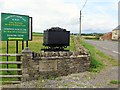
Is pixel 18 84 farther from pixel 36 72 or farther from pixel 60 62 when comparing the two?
pixel 60 62

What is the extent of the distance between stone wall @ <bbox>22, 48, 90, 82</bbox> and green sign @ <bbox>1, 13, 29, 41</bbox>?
129 cm

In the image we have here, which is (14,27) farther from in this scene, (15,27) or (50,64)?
(50,64)

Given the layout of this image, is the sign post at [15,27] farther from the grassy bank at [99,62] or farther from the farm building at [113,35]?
the farm building at [113,35]

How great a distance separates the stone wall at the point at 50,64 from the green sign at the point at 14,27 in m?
1.29

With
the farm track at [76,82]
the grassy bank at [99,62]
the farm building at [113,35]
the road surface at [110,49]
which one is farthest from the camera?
the farm building at [113,35]

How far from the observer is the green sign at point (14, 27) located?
11352 mm

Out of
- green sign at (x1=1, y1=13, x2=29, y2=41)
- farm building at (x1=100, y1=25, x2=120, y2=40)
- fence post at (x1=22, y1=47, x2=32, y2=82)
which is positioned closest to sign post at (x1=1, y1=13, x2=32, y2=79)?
green sign at (x1=1, y1=13, x2=29, y2=41)

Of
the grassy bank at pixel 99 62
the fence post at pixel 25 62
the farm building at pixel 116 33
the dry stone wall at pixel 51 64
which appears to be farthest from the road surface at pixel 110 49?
the farm building at pixel 116 33

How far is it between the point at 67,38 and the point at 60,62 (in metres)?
4.51

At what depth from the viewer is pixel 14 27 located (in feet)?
37.7

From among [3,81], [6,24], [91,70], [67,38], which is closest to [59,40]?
[67,38]

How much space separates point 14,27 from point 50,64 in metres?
2.13

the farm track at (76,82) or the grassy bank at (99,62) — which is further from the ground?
the grassy bank at (99,62)

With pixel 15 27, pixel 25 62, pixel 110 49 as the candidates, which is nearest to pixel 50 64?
pixel 25 62
